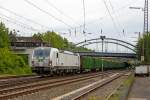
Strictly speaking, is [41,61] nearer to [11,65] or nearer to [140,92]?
[11,65]

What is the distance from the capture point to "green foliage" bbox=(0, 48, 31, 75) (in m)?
60.8

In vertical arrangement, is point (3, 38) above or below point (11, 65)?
above

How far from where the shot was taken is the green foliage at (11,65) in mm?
60750

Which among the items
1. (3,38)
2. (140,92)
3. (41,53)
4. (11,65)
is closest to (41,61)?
(41,53)

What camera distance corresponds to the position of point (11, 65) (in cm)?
6238

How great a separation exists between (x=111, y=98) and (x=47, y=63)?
22.2 m

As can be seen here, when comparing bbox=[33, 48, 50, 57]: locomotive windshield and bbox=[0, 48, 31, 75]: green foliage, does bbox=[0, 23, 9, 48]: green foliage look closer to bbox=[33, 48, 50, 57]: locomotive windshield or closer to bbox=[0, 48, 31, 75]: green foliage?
bbox=[0, 48, 31, 75]: green foliage

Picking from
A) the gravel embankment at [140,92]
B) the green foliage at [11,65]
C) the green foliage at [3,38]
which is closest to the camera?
the gravel embankment at [140,92]

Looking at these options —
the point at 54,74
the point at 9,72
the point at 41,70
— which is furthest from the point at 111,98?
the point at 9,72

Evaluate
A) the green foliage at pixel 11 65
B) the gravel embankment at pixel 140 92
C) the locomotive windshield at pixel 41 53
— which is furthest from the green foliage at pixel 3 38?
the gravel embankment at pixel 140 92

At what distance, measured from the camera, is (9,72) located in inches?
2394

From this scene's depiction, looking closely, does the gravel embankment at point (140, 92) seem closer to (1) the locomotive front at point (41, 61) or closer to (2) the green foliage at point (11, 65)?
(1) the locomotive front at point (41, 61)

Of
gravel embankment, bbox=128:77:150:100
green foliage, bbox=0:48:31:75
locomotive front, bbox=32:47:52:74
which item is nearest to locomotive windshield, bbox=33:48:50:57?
locomotive front, bbox=32:47:52:74

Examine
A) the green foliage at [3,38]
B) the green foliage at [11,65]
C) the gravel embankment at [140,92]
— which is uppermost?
the green foliage at [3,38]
